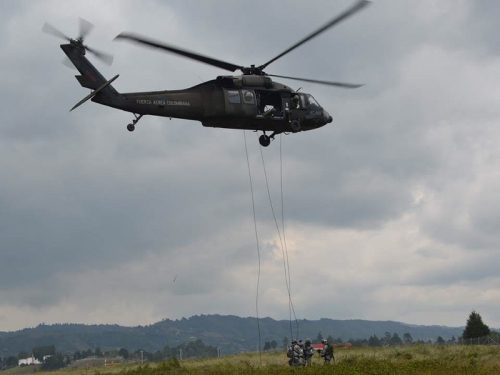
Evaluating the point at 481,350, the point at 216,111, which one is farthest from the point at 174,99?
the point at 481,350

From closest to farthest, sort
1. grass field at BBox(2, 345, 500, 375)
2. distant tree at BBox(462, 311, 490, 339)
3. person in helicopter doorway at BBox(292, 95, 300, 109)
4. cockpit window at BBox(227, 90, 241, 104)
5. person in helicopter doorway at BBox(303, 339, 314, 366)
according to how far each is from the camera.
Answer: grass field at BBox(2, 345, 500, 375) → cockpit window at BBox(227, 90, 241, 104) → person in helicopter doorway at BBox(303, 339, 314, 366) → person in helicopter doorway at BBox(292, 95, 300, 109) → distant tree at BBox(462, 311, 490, 339)

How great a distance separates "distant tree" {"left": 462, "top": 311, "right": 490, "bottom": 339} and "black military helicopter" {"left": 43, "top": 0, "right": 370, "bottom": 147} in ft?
170

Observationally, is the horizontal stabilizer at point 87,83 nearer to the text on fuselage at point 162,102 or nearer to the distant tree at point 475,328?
the text on fuselage at point 162,102

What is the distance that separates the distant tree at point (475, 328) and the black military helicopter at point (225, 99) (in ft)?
170

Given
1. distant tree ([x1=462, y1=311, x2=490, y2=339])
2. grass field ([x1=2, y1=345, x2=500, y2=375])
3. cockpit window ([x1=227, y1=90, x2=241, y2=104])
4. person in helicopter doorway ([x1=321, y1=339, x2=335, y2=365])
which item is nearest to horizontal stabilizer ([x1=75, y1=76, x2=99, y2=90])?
cockpit window ([x1=227, y1=90, x2=241, y2=104])

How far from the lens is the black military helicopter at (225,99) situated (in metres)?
30.8

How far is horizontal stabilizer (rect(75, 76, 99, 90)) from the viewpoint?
30.8m

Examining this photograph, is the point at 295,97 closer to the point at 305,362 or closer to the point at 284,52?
the point at 284,52

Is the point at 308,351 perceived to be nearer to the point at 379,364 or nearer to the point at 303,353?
the point at 303,353

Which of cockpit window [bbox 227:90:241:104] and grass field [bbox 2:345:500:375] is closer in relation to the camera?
grass field [bbox 2:345:500:375]

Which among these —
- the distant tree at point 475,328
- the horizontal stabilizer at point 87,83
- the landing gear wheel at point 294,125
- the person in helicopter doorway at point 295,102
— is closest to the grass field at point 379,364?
the landing gear wheel at point 294,125

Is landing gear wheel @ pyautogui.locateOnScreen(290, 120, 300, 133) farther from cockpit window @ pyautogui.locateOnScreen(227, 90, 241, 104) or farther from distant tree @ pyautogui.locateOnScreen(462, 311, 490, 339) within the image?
distant tree @ pyautogui.locateOnScreen(462, 311, 490, 339)

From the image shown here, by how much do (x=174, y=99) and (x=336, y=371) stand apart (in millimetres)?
13170

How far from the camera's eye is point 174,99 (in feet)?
104
